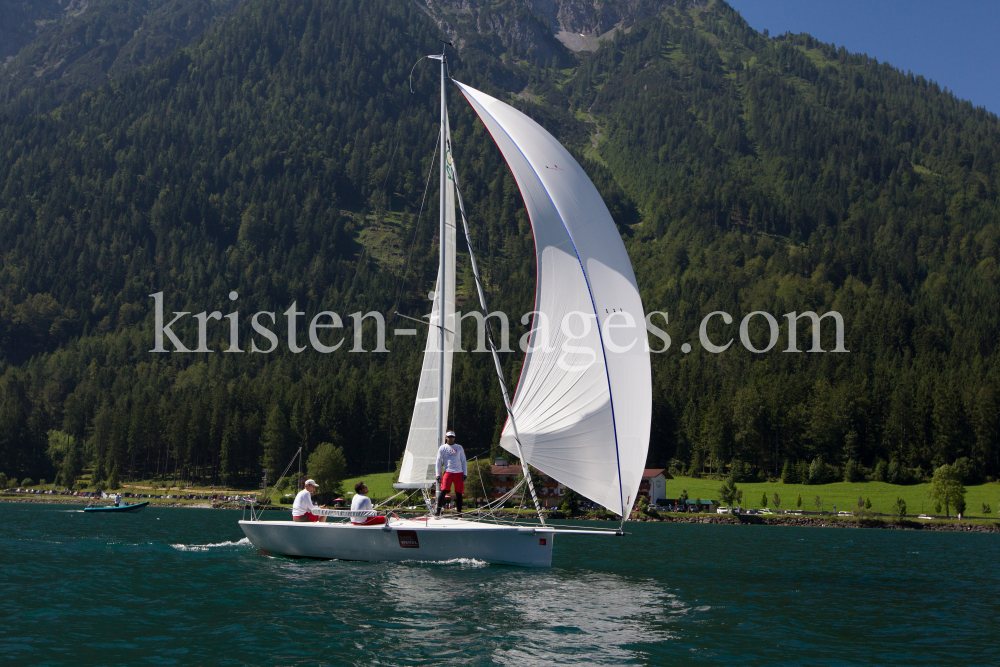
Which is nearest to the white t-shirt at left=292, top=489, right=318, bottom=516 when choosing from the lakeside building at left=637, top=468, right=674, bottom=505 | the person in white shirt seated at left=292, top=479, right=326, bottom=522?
the person in white shirt seated at left=292, top=479, right=326, bottom=522

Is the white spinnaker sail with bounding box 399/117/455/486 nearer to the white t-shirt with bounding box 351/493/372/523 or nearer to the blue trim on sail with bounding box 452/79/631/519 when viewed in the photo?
the white t-shirt with bounding box 351/493/372/523

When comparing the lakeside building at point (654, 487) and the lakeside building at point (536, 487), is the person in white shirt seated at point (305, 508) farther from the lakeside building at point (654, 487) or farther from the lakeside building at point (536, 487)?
the lakeside building at point (654, 487)

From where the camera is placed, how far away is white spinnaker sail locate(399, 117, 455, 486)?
1145 inches

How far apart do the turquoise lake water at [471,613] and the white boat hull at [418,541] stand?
38cm

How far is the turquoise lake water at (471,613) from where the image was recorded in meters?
16.5

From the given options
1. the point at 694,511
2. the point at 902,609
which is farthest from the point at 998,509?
the point at 902,609

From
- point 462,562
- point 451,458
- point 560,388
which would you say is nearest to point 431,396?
point 451,458

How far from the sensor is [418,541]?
27109 millimetres

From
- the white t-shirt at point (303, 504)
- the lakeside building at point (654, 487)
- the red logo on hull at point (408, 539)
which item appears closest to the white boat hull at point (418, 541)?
the red logo on hull at point (408, 539)

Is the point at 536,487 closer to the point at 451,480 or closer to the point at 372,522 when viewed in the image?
the point at 451,480

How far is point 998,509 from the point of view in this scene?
95188 mm

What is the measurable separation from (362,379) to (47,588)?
128229mm

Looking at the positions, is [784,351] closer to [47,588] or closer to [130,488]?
[130,488]

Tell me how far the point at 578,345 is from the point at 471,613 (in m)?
8.93
